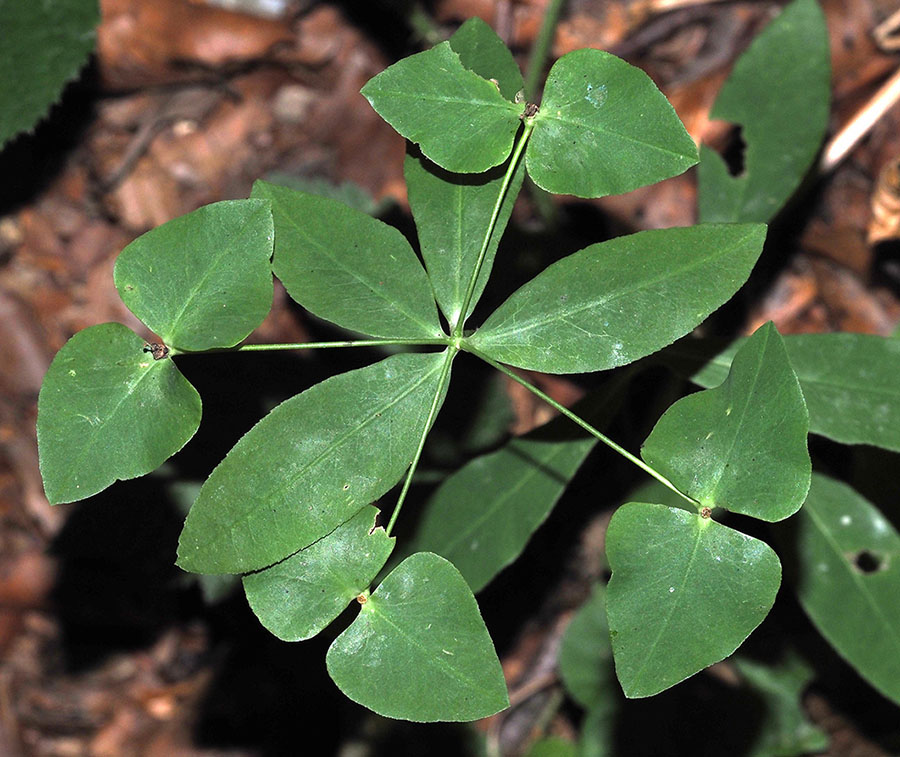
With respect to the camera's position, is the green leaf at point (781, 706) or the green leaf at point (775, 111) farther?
the green leaf at point (781, 706)

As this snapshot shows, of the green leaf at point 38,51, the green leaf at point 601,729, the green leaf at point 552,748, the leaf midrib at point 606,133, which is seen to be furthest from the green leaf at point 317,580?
the green leaf at point 38,51

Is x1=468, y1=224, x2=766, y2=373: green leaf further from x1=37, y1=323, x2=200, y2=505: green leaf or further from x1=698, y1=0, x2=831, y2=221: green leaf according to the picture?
x1=698, y1=0, x2=831, y2=221: green leaf

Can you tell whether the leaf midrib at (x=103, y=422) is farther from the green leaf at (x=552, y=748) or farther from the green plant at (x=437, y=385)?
the green leaf at (x=552, y=748)

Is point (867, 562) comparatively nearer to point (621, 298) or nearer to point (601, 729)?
point (601, 729)

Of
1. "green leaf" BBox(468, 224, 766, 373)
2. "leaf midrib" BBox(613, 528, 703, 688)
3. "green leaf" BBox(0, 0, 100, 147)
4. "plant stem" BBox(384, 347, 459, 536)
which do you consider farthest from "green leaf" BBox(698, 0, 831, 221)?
"green leaf" BBox(0, 0, 100, 147)

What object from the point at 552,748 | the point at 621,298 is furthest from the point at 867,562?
the point at 621,298

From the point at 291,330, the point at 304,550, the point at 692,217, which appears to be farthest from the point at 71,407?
the point at 692,217
